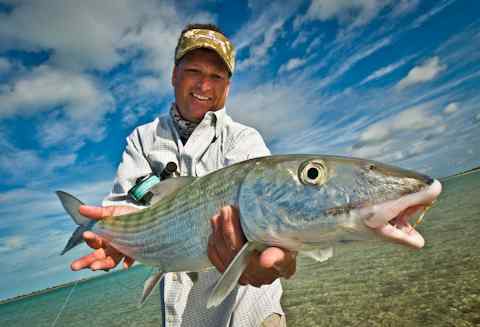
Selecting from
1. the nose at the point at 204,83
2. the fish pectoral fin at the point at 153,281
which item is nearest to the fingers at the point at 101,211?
the fish pectoral fin at the point at 153,281

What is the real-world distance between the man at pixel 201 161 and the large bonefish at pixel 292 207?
0.16 m

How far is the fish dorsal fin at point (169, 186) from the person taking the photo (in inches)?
104

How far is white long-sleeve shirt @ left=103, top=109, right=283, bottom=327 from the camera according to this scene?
2.83 metres

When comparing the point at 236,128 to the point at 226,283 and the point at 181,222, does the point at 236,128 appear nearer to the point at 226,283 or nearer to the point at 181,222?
the point at 181,222


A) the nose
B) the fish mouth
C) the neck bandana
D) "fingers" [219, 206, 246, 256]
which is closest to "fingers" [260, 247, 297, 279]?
"fingers" [219, 206, 246, 256]

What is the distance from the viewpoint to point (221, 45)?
3.98 meters

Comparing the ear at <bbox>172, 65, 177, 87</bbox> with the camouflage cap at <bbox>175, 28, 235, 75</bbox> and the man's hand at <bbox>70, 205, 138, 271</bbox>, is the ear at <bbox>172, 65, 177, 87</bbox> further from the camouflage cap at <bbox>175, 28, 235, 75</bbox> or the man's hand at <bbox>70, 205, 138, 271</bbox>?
the man's hand at <bbox>70, 205, 138, 271</bbox>

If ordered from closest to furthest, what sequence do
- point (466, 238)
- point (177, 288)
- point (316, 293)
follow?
point (177, 288)
point (316, 293)
point (466, 238)

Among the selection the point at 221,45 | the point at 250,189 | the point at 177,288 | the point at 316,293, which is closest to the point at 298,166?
the point at 250,189

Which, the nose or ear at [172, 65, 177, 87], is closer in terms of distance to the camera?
the nose

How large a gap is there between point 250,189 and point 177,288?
1.74 m

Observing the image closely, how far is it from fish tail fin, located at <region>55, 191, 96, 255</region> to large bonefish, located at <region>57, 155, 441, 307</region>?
1227 mm

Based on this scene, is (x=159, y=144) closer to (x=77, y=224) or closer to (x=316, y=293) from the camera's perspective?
(x=77, y=224)

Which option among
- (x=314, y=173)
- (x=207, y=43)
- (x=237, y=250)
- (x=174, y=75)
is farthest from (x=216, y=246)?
(x=174, y=75)
